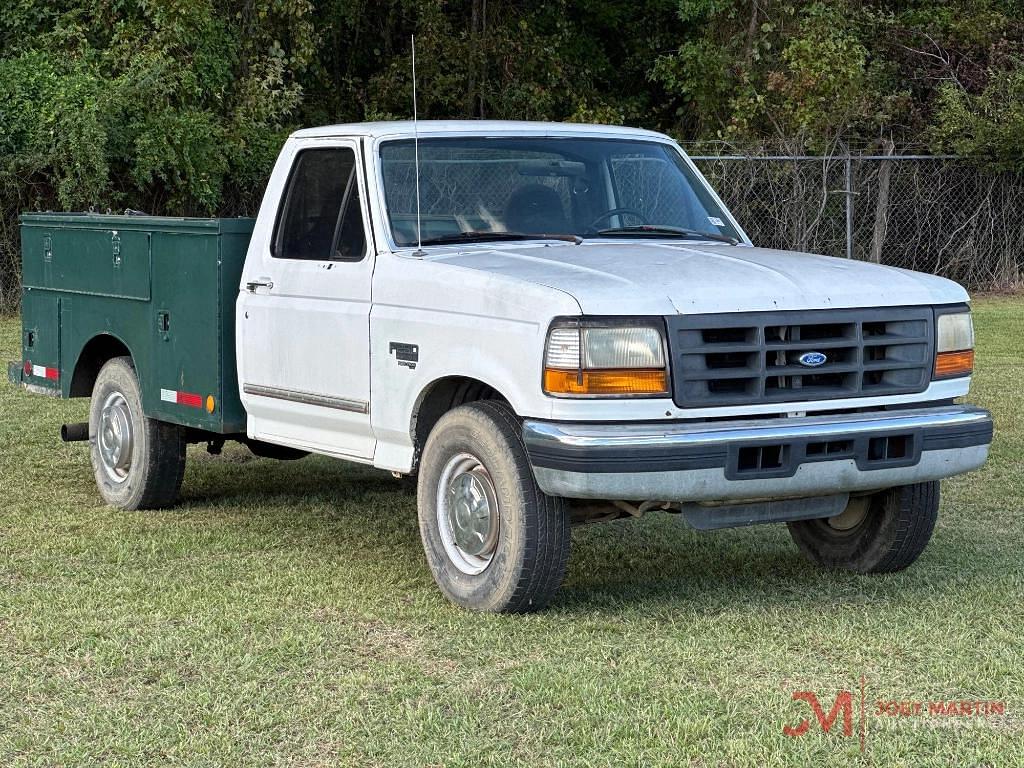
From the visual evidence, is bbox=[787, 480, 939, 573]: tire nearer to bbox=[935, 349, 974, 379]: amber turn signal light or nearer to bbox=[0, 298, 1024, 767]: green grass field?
bbox=[0, 298, 1024, 767]: green grass field

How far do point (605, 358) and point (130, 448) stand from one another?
3.66 metres

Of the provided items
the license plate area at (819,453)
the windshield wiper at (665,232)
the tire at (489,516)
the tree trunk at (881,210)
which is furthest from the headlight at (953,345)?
the tree trunk at (881,210)

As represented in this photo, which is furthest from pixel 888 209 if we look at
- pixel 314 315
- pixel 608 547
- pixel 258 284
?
pixel 314 315

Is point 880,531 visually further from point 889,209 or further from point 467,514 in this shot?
point 889,209

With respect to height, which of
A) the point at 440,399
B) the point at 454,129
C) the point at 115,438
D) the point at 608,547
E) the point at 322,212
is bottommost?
the point at 608,547

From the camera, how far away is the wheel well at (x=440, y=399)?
641 centimetres

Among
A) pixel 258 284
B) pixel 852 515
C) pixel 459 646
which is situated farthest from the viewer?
pixel 258 284

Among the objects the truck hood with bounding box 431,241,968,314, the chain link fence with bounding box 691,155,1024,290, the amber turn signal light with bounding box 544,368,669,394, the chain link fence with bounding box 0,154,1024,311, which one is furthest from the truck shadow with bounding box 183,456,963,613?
the chain link fence with bounding box 691,155,1024,290

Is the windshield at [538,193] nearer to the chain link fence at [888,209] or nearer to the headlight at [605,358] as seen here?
the headlight at [605,358]

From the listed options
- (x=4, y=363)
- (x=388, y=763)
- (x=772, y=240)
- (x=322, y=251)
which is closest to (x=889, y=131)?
Result: (x=772, y=240)

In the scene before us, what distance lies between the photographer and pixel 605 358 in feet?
18.7

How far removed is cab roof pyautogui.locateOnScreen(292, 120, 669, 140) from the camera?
23.2 feet

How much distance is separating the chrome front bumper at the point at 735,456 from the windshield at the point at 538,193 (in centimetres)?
140

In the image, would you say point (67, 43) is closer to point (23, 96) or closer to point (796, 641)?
point (23, 96)
